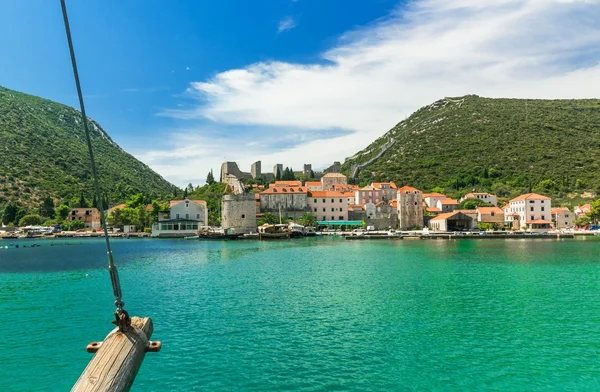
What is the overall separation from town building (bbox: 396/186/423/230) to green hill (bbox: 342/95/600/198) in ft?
61.7

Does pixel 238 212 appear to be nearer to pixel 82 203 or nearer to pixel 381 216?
pixel 381 216

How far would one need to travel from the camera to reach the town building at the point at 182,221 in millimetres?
68125

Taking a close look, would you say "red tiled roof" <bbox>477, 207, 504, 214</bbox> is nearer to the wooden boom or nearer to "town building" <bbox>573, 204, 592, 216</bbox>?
"town building" <bbox>573, 204, 592, 216</bbox>

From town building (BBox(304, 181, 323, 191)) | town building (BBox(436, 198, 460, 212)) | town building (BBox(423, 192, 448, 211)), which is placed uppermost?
town building (BBox(304, 181, 323, 191))

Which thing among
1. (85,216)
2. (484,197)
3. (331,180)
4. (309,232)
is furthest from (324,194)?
(85,216)

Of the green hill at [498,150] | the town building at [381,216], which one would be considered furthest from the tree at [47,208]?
the green hill at [498,150]

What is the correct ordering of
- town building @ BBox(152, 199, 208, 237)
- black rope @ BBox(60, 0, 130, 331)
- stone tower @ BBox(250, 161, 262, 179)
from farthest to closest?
stone tower @ BBox(250, 161, 262, 179), town building @ BBox(152, 199, 208, 237), black rope @ BBox(60, 0, 130, 331)

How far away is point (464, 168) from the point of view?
92.2 metres

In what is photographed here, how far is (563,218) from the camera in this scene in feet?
208

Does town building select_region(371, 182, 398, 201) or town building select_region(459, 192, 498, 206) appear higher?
town building select_region(371, 182, 398, 201)

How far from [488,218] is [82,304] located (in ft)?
198

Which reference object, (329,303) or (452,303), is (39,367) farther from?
(452,303)

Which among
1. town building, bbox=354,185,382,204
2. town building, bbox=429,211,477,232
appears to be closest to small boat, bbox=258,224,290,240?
town building, bbox=354,185,382,204

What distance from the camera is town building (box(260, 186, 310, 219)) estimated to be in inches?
2869
